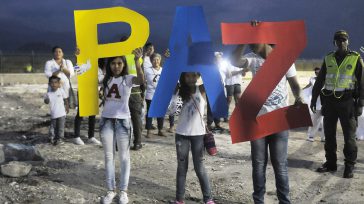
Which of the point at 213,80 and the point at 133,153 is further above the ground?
the point at 213,80

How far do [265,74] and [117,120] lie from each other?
70.3 inches

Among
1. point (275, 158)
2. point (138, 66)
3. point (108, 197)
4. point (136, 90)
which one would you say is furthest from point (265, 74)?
point (136, 90)

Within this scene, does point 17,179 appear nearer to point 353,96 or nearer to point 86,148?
point 86,148

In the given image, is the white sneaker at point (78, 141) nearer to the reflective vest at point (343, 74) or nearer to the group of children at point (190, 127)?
the group of children at point (190, 127)

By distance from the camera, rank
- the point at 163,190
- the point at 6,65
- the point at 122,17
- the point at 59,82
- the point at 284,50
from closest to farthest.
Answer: the point at 284,50 → the point at 122,17 → the point at 163,190 → the point at 59,82 → the point at 6,65

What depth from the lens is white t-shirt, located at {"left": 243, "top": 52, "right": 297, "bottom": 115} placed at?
4.72 metres

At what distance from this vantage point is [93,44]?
5.25m

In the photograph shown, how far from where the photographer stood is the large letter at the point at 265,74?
464cm

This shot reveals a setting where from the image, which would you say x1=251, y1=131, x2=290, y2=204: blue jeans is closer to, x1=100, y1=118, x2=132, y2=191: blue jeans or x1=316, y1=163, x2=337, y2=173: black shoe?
x1=100, y1=118, x2=132, y2=191: blue jeans

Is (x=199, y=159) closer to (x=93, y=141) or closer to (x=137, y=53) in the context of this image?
(x=137, y=53)

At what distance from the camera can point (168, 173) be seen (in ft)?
22.2

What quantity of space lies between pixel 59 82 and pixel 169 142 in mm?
2420

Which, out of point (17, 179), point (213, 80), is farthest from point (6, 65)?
point (213, 80)

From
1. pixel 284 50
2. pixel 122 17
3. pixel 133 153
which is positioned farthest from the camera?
pixel 133 153
